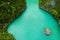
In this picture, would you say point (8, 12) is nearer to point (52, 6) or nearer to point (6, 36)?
point (6, 36)

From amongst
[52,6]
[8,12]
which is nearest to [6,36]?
[8,12]

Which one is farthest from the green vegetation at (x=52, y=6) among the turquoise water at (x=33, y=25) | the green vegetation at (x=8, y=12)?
the green vegetation at (x=8, y=12)

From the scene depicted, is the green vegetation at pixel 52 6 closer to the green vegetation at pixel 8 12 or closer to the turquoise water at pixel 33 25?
the turquoise water at pixel 33 25

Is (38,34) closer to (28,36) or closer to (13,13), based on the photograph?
(28,36)

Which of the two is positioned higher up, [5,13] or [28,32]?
[5,13]

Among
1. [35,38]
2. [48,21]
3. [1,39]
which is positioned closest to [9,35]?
[1,39]

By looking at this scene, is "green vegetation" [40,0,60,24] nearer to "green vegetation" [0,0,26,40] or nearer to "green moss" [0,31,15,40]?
"green vegetation" [0,0,26,40]
